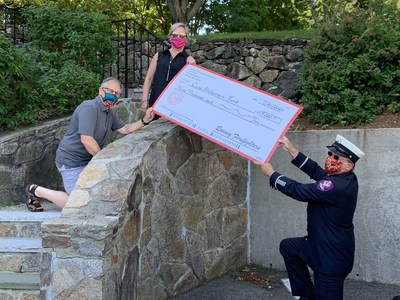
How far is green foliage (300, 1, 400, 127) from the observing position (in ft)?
17.5

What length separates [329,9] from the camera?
16.1 m

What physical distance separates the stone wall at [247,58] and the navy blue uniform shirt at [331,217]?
5802 mm

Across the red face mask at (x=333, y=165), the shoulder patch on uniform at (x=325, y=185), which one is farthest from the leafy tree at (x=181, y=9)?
the shoulder patch on uniform at (x=325, y=185)

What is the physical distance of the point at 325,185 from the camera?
11.3 feet

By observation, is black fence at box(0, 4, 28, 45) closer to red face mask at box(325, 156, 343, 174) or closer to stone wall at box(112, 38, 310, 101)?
stone wall at box(112, 38, 310, 101)

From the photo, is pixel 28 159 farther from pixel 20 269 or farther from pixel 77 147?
pixel 20 269

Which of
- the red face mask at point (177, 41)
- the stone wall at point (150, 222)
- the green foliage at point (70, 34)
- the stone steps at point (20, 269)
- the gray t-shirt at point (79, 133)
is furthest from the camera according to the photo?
the green foliage at point (70, 34)

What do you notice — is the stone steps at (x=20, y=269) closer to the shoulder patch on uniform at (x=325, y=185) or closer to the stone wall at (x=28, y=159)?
the stone wall at (x=28, y=159)

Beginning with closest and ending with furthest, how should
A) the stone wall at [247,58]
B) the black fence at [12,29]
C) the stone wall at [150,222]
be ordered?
1. the stone wall at [150,222]
2. the black fence at [12,29]
3. the stone wall at [247,58]

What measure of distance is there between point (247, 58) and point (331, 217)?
7.04m

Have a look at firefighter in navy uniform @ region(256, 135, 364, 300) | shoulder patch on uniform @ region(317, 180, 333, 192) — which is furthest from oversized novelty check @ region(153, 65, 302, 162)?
shoulder patch on uniform @ region(317, 180, 333, 192)

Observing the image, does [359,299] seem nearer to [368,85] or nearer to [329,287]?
[329,287]

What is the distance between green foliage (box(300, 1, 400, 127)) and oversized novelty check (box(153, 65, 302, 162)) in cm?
154

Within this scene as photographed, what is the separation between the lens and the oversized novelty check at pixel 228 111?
13.1 feet
